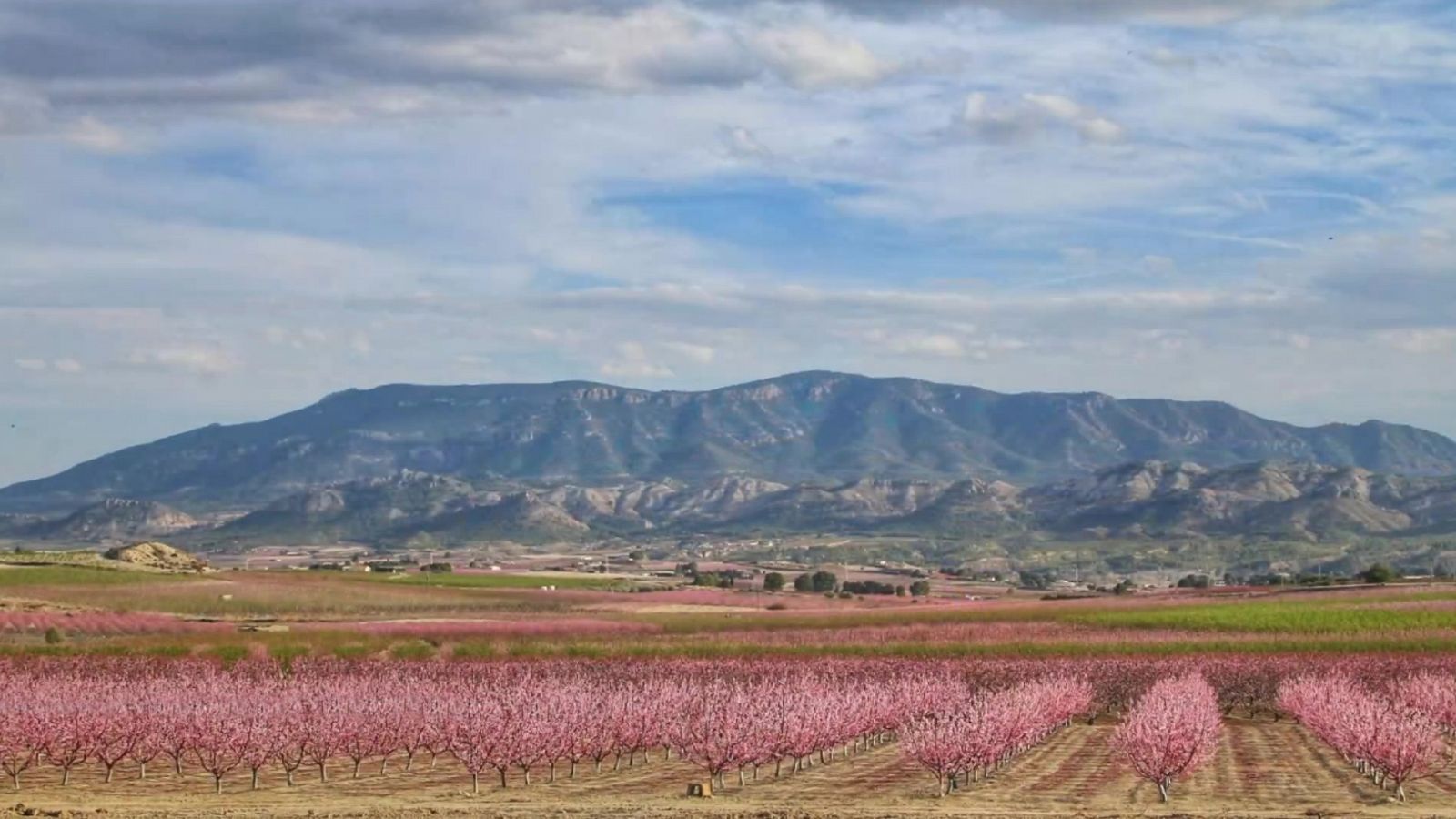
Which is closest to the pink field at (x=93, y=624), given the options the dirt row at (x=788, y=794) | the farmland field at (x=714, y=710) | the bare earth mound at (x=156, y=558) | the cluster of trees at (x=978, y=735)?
the farmland field at (x=714, y=710)

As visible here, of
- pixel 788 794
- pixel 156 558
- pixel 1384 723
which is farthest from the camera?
pixel 156 558

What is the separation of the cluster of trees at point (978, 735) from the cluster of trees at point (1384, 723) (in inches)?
238

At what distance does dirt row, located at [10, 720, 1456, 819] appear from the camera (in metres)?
29.2

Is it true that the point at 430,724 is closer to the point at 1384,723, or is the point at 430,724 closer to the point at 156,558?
the point at 1384,723

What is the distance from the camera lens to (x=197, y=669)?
2189 inches

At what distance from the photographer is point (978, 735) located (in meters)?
32.4

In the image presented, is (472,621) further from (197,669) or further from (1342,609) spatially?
(1342,609)

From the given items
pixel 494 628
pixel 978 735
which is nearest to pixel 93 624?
pixel 494 628

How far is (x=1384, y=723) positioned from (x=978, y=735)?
24.9ft

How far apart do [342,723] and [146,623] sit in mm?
43599

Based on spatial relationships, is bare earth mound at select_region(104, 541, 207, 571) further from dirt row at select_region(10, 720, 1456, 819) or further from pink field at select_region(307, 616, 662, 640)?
dirt row at select_region(10, 720, 1456, 819)

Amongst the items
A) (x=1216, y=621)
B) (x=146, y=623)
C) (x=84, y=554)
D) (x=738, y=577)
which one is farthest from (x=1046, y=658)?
(x=738, y=577)

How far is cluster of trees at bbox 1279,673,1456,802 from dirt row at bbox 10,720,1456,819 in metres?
0.59

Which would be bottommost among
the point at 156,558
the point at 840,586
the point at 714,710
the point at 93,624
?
the point at 840,586
